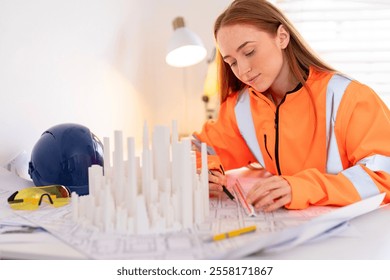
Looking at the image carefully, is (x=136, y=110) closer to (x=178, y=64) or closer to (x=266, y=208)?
(x=178, y=64)

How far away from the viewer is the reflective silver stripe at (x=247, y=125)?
1.07 metres

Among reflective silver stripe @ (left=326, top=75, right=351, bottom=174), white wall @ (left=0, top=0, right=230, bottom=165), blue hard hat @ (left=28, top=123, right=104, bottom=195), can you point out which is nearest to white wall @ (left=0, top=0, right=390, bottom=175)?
white wall @ (left=0, top=0, right=230, bottom=165)

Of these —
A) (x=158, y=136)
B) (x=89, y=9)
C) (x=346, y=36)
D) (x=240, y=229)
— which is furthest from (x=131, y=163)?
(x=346, y=36)

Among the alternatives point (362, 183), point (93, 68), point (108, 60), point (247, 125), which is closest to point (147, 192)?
point (362, 183)

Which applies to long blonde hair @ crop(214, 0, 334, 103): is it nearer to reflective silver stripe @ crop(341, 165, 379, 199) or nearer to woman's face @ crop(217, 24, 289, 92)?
woman's face @ crop(217, 24, 289, 92)

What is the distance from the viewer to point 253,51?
36.0 inches

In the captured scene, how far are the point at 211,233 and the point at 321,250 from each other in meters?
0.14

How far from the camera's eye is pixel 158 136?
69cm

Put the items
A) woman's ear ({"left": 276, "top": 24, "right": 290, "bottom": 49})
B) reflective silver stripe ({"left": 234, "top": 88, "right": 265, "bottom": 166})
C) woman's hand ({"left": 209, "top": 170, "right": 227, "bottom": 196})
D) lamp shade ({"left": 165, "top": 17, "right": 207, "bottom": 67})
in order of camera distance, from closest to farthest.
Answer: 1. woman's hand ({"left": 209, "top": 170, "right": 227, "bottom": 196})
2. woman's ear ({"left": 276, "top": 24, "right": 290, "bottom": 49})
3. reflective silver stripe ({"left": 234, "top": 88, "right": 265, "bottom": 166})
4. lamp shade ({"left": 165, "top": 17, "right": 207, "bottom": 67})

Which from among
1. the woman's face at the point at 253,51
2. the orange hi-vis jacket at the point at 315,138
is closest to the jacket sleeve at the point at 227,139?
the orange hi-vis jacket at the point at 315,138

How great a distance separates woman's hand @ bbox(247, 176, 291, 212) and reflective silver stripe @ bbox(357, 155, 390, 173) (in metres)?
0.17

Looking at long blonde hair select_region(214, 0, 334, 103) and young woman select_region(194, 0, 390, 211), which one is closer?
young woman select_region(194, 0, 390, 211)

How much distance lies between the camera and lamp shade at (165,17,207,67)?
1.60 metres

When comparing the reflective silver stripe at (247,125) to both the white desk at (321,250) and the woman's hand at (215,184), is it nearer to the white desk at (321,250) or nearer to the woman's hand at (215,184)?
the woman's hand at (215,184)
